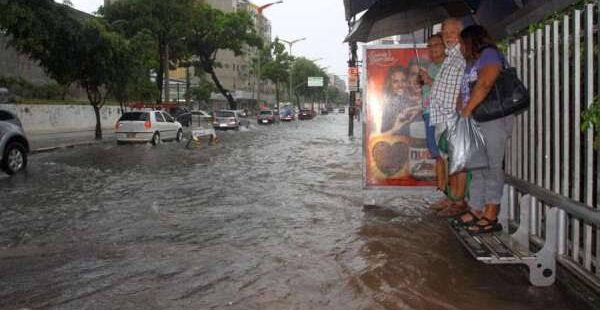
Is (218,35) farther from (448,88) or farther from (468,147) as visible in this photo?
(468,147)

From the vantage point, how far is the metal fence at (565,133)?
4039 millimetres

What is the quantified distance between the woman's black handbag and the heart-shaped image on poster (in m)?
2.75

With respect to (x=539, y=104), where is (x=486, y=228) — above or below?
below

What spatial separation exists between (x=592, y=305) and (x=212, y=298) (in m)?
2.59

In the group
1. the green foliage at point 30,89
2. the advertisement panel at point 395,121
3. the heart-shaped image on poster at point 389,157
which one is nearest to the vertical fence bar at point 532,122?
the advertisement panel at point 395,121

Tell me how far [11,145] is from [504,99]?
1142 centimetres

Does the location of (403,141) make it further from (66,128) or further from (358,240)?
(66,128)

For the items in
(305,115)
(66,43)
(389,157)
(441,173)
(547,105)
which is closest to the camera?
(547,105)

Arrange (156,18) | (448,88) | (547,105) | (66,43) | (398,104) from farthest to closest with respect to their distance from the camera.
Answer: (156,18)
(66,43)
(398,104)
(448,88)
(547,105)

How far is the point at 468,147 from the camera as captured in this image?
16.5 feet

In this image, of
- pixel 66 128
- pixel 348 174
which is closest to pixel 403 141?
pixel 348 174

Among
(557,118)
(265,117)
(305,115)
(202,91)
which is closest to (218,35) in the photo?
(265,117)

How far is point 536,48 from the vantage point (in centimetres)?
501

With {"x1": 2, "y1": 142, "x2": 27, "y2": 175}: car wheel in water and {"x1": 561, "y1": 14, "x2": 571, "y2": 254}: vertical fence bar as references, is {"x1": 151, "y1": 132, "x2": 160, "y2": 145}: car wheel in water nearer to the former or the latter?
{"x1": 2, "y1": 142, "x2": 27, "y2": 175}: car wheel in water
